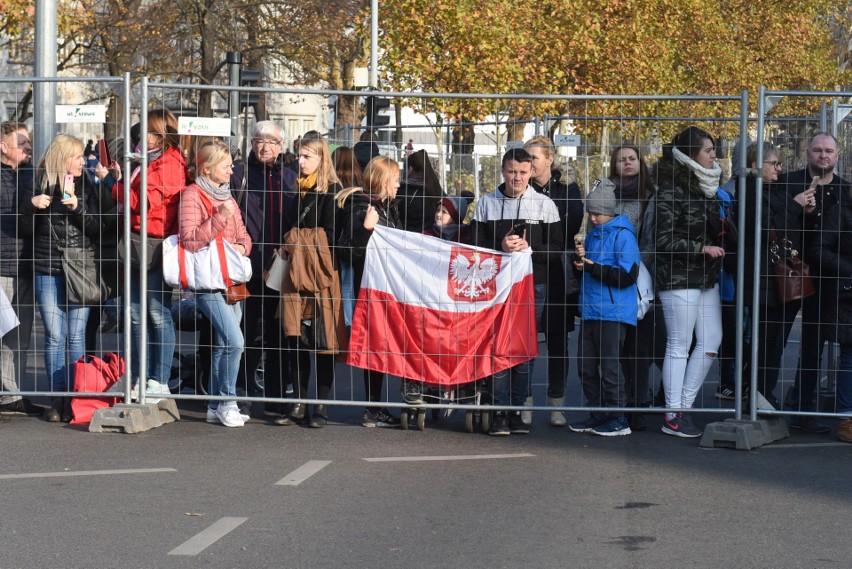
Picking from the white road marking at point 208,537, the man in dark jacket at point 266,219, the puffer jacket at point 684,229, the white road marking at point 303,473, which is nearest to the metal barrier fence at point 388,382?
the man in dark jacket at point 266,219

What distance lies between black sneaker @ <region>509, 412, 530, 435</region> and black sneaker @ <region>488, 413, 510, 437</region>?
35 millimetres

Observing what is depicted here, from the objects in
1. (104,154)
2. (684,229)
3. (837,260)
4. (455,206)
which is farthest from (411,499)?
(104,154)

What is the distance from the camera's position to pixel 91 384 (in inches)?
380

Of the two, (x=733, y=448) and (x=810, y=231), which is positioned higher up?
(x=810, y=231)

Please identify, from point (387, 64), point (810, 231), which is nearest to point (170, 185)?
point (810, 231)

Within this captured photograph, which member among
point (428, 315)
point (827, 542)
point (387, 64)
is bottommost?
point (827, 542)

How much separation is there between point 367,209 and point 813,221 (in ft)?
9.73

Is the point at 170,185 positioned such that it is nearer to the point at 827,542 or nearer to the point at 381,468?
the point at 381,468

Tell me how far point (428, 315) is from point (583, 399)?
1.36 m

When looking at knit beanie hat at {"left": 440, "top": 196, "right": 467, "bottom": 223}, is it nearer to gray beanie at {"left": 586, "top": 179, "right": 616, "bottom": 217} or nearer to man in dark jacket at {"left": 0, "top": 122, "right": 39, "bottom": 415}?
gray beanie at {"left": 586, "top": 179, "right": 616, "bottom": 217}

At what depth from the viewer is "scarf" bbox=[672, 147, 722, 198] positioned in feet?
29.9

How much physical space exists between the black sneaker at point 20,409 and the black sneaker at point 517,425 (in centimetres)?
348

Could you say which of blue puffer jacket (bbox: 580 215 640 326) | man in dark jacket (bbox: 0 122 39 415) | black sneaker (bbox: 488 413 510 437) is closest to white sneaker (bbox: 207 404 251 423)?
man in dark jacket (bbox: 0 122 39 415)

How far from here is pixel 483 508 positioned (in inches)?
274
